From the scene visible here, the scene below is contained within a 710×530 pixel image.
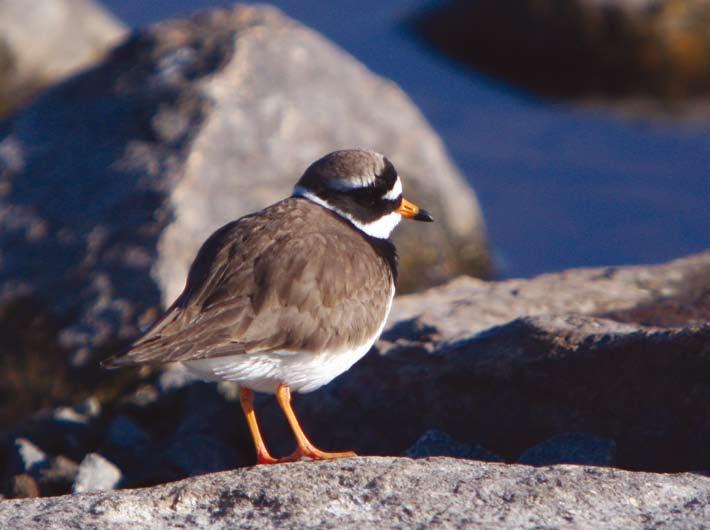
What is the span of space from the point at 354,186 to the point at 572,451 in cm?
199

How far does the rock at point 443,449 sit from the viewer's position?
6.32 meters

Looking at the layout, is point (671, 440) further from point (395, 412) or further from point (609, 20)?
point (609, 20)

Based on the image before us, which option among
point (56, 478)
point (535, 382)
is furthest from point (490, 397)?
point (56, 478)

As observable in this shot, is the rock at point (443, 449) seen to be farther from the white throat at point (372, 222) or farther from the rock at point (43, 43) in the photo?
the rock at point (43, 43)

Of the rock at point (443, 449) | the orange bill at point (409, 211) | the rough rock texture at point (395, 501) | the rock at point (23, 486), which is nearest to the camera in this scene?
the rough rock texture at point (395, 501)

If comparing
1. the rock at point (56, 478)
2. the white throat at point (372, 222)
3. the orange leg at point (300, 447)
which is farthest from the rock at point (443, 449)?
the rock at point (56, 478)

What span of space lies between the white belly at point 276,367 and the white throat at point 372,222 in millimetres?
972

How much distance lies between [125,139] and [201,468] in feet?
12.4

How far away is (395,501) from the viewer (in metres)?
4.84

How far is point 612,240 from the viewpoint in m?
13.3

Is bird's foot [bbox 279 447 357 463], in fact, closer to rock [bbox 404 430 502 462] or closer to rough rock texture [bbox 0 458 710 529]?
rock [bbox 404 430 502 462]

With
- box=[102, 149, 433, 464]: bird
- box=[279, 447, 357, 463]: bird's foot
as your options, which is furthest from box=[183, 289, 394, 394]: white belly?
box=[279, 447, 357, 463]: bird's foot

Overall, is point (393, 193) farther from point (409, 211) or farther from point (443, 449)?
point (443, 449)

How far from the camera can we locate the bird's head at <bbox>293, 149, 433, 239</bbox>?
22.6 ft
